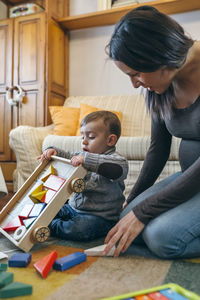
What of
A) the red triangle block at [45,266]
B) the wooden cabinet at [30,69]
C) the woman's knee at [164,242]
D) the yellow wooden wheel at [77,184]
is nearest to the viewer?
the red triangle block at [45,266]

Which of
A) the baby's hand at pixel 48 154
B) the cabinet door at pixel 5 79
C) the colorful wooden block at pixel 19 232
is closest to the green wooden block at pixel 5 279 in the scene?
the colorful wooden block at pixel 19 232

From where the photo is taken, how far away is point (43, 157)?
1.12 m

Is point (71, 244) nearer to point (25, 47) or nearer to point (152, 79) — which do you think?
point (152, 79)

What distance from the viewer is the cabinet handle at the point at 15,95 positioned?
2.72 m

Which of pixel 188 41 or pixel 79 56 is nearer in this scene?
pixel 188 41

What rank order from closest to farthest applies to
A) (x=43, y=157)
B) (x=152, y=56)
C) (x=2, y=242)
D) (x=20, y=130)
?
(x=152, y=56), (x=2, y=242), (x=43, y=157), (x=20, y=130)

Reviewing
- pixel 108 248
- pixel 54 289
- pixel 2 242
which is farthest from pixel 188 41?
pixel 2 242

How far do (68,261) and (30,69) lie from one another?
2.29m

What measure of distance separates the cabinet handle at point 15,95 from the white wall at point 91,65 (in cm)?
51

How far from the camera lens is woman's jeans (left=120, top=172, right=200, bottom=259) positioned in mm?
807

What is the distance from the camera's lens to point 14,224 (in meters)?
0.98

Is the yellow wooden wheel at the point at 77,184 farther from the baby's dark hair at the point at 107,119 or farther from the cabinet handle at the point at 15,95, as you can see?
the cabinet handle at the point at 15,95

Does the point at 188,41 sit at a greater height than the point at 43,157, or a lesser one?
greater

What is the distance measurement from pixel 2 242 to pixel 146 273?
1.71ft
